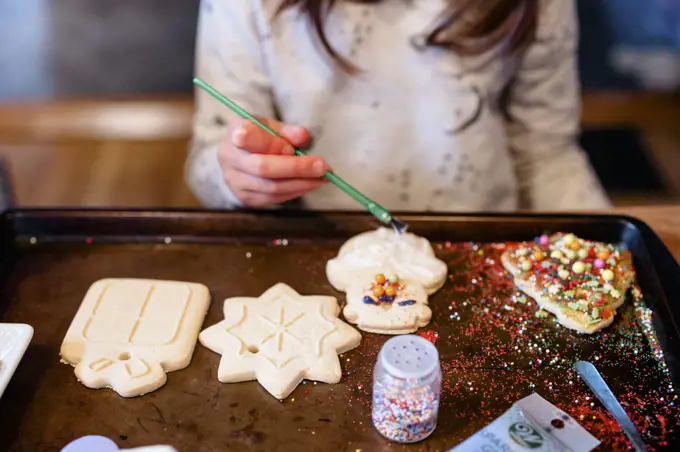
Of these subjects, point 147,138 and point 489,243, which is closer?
point 489,243

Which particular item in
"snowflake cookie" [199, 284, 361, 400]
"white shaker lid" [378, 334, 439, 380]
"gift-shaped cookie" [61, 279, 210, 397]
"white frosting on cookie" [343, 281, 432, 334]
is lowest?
"gift-shaped cookie" [61, 279, 210, 397]

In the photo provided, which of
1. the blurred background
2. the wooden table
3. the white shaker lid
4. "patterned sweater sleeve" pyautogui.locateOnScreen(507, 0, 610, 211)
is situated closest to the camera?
the white shaker lid

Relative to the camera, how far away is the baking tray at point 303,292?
0.78m

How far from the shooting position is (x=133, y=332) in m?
0.89

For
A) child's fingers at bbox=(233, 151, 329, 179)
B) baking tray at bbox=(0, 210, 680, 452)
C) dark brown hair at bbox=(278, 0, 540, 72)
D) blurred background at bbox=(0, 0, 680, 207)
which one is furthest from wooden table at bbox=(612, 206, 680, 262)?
blurred background at bbox=(0, 0, 680, 207)

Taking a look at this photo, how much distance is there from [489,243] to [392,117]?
0.94ft

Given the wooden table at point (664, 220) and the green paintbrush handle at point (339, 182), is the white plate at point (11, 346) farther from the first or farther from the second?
the wooden table at point (664, 220)

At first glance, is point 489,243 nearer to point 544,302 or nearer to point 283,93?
point 544,302

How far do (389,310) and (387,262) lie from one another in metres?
0.09

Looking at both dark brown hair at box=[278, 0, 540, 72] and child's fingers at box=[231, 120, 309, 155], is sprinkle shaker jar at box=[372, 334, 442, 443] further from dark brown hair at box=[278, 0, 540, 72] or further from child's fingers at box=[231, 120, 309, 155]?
dark brown hair at box=[278, 0, 540, 72]

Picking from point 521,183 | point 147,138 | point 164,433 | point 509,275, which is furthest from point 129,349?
point 147,138

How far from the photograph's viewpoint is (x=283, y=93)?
120 centimetres

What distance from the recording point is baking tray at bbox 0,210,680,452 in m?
0.78

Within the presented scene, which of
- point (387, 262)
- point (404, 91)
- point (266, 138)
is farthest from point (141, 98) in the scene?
point (387, 262)
